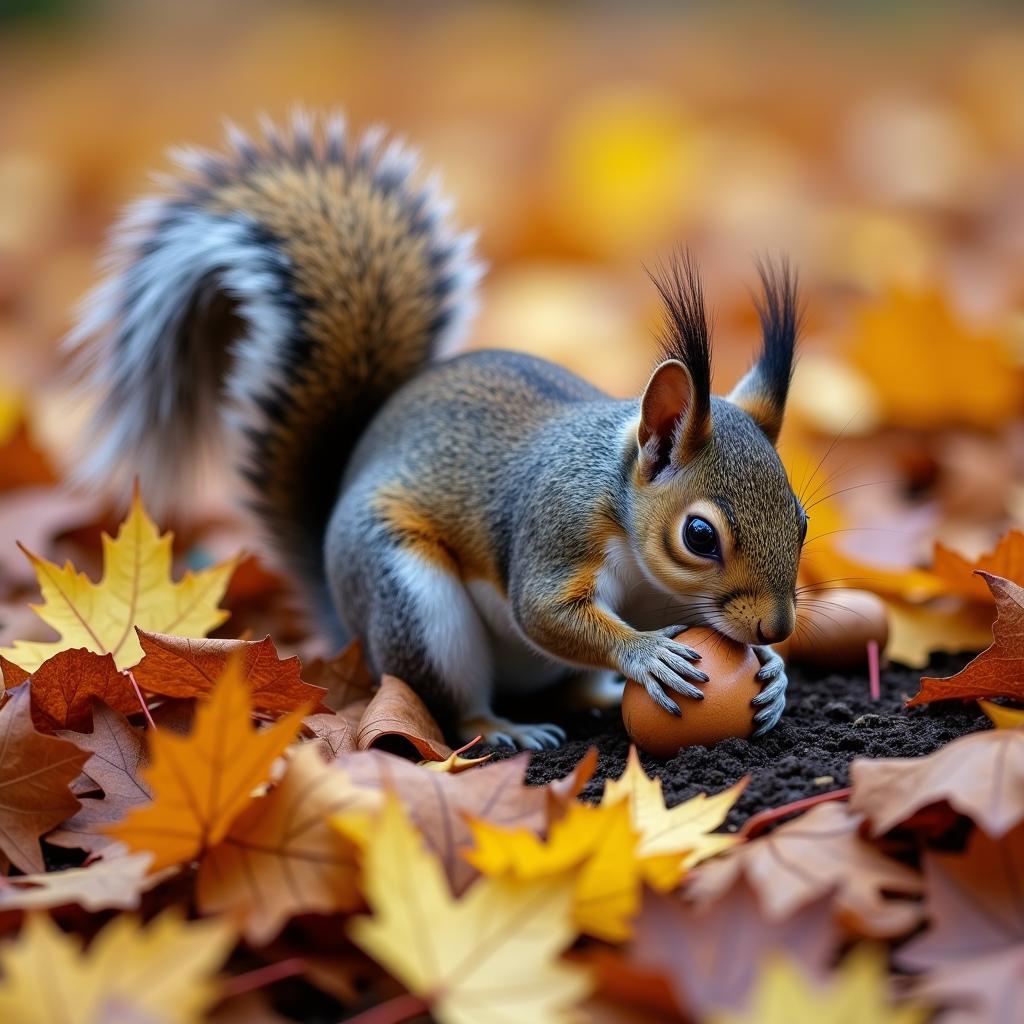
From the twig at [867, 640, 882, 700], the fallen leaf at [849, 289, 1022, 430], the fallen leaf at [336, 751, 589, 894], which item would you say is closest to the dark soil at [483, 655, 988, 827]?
the twig at [867, 640, 882, 700]

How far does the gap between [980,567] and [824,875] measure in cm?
83

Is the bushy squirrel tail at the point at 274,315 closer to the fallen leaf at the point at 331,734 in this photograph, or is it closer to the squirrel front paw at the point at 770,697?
the fallen leaf at the point at 331,734

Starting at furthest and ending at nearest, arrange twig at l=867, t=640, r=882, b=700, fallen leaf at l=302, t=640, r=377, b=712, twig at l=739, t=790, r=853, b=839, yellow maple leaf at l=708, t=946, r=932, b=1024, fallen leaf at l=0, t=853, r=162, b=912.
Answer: fallen leaf at l=302, t=640, r=377, b=712
twig at l=867, t=640, r=882, b=700
twig at l=739, t=790, r=853, b=839
fallen leaf at l=0, t=853, r=162, b=912
yellow maple leaf at l=708, t=946, r=932, b=1024

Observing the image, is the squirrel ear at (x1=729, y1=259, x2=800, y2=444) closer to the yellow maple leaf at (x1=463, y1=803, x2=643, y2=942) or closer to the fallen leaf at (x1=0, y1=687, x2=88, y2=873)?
the yellow maple leaf at (x1=463, y1=803, x2=643, y2=942)

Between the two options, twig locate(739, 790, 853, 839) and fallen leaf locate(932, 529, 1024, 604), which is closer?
twig locate(739, 790, 853, 839)

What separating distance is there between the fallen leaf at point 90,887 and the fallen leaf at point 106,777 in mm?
99

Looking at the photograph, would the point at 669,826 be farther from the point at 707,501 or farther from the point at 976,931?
the point at 707,501

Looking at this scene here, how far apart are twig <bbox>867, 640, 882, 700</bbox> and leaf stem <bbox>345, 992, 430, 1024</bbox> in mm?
1010

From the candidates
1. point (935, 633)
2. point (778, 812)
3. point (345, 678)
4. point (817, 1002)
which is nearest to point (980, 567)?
point (935, 633)

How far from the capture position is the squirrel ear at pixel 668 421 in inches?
72.5

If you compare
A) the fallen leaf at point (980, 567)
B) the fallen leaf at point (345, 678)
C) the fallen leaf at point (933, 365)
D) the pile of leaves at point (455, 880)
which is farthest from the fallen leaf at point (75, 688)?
the fallen leaf at point (933, 365)

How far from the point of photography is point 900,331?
10.8 ft

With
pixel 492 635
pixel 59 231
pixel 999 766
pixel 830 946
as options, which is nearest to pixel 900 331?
pixel 492 635

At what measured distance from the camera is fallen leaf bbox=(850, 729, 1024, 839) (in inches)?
54.4
